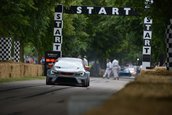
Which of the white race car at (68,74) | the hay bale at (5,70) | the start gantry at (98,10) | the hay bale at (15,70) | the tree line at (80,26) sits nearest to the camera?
the white race car at (68,74)

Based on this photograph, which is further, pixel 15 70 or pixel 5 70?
pixel 15 70

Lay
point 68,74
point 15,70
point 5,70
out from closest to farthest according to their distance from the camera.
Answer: point 68,74 → point 5,70 → point 15,70

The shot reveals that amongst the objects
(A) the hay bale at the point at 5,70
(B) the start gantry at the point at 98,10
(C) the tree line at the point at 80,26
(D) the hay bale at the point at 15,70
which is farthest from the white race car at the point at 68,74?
(B) the start gantry at the point at 98,10

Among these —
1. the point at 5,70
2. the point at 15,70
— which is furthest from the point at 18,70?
the point at 5,70

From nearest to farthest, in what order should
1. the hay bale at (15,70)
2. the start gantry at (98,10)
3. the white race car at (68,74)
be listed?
1. the white race car at (68,74)
2. the hay bale at (15,70)
3. the start gantry at (98,10)

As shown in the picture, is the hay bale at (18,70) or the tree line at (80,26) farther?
the hay bale at (18,70)

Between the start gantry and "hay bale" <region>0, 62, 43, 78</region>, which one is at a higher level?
the start gantry

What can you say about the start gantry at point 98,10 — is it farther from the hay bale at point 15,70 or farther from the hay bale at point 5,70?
the hay bale at point 5,70

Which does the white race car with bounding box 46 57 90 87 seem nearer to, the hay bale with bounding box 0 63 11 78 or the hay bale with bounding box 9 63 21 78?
the hay bale with bounding box 0 63 11 78

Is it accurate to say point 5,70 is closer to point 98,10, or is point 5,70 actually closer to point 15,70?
point 15,70

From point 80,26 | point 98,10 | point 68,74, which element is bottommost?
point 68,74

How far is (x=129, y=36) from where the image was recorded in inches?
1741

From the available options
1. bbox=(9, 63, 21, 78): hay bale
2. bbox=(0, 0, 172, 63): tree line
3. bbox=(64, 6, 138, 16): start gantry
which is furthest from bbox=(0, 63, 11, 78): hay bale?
bbox=(64, 6, 138, 16): start gantry

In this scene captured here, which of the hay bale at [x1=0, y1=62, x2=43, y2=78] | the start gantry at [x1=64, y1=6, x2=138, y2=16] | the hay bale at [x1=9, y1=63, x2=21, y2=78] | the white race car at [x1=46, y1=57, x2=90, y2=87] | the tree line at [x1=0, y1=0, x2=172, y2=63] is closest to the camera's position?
the white race car at [x1=46, y1=57, x2=90, y2=87]
